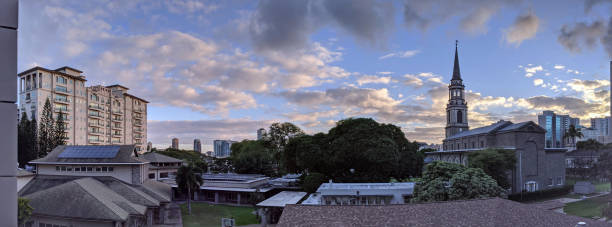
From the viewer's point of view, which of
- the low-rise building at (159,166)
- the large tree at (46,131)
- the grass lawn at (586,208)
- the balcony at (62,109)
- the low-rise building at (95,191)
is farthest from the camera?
the balcony at (62,109)

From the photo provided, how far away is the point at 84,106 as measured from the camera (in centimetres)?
6103

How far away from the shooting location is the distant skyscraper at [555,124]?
8275cm

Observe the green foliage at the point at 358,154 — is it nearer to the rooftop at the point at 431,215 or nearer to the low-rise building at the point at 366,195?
the low-rise building at the point at 366,195

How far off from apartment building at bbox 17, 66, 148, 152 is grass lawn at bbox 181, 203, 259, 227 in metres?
25.1

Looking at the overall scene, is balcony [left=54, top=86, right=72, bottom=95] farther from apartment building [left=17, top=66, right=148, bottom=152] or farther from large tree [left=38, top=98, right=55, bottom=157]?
large tree [left=38, top=98, right=55, bottom=157]

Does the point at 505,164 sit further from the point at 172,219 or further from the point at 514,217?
the point at 172,219

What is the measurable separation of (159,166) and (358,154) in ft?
84.6

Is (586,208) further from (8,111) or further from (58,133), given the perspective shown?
(58,133)

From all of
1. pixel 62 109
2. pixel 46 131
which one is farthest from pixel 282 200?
pixel 62 109

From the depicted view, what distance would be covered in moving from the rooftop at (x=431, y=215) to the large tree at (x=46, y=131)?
48220 millimetres

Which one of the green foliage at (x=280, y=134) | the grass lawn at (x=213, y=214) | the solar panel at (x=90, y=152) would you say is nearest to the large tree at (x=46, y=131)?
the solar panel at (x=90, y=152)

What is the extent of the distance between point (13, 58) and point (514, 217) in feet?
58.0

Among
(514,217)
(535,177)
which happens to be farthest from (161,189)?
(535,177)

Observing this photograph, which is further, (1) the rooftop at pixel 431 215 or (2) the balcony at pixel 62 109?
(2) the balcony at pixel 62 109
